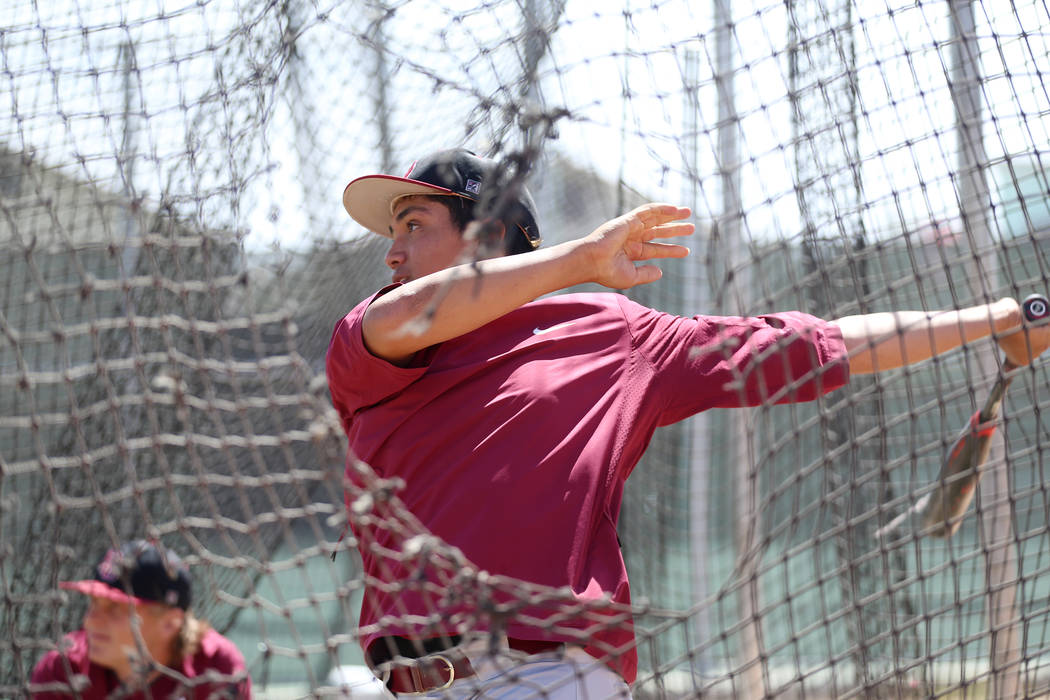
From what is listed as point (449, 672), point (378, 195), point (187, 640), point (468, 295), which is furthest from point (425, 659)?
point (187, 640)

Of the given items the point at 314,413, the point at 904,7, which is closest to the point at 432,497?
the point at 314,413

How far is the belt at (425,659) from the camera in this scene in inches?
61.3

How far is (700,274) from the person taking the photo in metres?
5.19

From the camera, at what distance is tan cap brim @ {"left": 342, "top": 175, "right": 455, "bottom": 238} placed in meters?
1.91

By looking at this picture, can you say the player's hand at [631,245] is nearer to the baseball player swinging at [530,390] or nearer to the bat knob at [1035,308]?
the baseball player swinging at [530,390]

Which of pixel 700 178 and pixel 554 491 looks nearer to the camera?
pixel 554 491

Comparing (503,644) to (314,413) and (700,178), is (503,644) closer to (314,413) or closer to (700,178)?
(314,413)

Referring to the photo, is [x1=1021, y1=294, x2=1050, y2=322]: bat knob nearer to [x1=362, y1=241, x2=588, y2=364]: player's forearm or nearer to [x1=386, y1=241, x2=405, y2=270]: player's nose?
[x1=362, y1=241, x2=588, y2=364]: player's forearm

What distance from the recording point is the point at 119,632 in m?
2.70

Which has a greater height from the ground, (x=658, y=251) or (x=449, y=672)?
(x=658, y=251)

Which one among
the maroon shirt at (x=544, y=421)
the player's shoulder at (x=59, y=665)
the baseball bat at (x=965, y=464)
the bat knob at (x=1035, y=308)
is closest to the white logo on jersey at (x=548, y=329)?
the maroon shirt at (x=544, y=421)

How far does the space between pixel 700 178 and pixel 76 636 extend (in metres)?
2.15

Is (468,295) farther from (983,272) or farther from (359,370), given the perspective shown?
(983,272)

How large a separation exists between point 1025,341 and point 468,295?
99 centimetres
